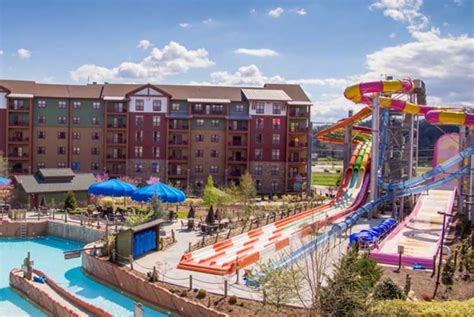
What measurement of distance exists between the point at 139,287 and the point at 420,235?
Result: 17570mm

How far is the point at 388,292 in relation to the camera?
18.2 metres

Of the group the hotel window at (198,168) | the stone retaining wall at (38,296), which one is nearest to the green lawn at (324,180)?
the hotel window at (198,168)

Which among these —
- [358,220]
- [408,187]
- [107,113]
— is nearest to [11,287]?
[358,220]

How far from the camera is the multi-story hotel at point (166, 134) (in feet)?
197

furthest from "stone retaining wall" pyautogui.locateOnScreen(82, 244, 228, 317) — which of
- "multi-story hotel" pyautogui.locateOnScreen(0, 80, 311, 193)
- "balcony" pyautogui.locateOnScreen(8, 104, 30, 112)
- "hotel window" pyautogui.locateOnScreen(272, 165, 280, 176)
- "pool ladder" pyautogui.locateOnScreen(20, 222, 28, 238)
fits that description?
"balcony" pyautogui.locateOnScreen(8, 104, 30, 112)

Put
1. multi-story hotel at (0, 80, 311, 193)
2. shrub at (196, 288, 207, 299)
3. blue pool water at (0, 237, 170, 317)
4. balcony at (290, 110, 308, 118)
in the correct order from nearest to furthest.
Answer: shrub at (196, 288, 207, 299), blue pool water at (0, 237, 170, 317), multi-story hotel at (0, 80, 311, 193), balcony at (290, 110, 308, 118)

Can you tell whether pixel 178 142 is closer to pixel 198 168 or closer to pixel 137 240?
pixel 198 168

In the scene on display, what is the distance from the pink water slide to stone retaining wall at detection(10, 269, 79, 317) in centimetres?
1446

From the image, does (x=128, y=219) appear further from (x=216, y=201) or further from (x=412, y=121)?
(x=412, y=121)

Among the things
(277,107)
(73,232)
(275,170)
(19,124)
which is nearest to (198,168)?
(275,170)

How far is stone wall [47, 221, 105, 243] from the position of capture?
34.8m

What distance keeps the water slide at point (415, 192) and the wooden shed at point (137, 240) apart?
7448mm

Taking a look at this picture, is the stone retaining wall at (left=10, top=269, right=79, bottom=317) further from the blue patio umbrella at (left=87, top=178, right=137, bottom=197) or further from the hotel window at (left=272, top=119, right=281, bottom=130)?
the hotel window at (left=272, top=119, right=281, bottom=130)

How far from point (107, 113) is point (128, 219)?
32.4 metres
